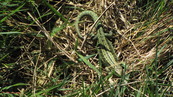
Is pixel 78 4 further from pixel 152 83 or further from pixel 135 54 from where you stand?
pixel 152 83

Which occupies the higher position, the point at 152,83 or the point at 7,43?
the point at 7,43

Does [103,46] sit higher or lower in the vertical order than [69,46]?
lower

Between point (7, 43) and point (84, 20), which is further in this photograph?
point (84, 20)

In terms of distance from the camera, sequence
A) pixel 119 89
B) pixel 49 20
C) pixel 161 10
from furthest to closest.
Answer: pixel 49 20
pixel 161 10
pixel 119 89

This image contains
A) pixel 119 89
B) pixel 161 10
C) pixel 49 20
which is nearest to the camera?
pixel 119 89

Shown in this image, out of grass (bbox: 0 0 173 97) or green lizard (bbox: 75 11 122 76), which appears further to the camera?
green lizard (bbox: 75 11 122 76)

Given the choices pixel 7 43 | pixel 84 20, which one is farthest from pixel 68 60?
pixel 7 43

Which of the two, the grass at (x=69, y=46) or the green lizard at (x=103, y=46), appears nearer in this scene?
the grass at (x=69, y=46)

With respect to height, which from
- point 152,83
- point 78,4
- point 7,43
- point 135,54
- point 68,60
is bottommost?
point 152,83
